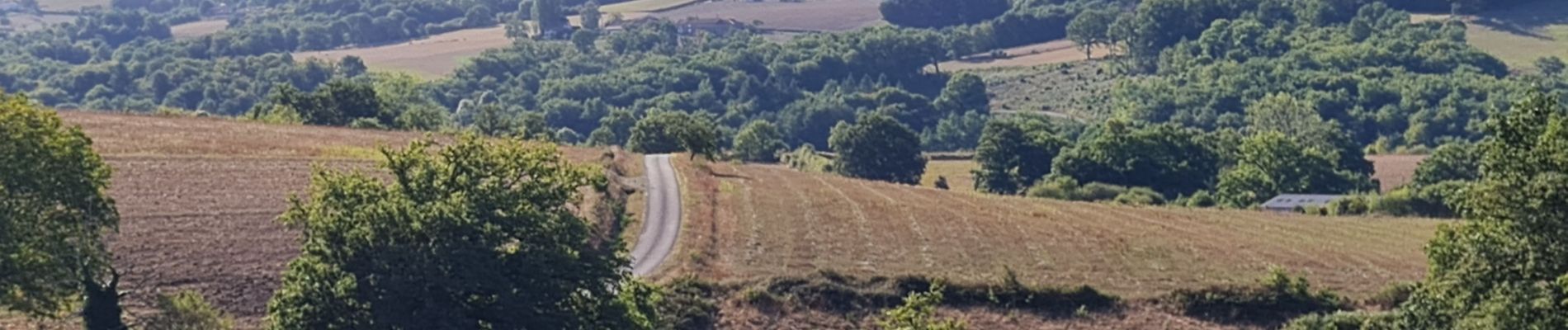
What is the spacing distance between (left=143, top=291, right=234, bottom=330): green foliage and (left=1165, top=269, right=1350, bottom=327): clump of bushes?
3180 cm

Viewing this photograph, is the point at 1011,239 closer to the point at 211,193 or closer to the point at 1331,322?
the point at 1331,322

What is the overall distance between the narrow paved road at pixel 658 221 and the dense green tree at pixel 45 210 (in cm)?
1807

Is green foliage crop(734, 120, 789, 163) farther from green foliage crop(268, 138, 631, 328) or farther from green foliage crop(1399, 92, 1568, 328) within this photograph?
green foliage crop(1399, 92, 1568, 328)

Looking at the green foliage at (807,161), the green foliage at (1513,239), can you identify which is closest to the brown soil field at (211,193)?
the green foliage at (1513,239)

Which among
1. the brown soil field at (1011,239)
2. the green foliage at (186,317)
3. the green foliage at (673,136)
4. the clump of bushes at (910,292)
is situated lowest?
the green foliage at (673,136)

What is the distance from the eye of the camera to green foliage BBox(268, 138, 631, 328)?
180ft

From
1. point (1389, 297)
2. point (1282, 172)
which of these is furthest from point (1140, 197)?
point (1389, 297)

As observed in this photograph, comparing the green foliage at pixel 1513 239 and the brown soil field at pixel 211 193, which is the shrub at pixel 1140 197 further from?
the green foliage at pixel 1513 239

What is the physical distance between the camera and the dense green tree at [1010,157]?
149000 millimetres

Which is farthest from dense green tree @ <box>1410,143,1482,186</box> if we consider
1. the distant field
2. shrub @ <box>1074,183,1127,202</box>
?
shrub @ <box>1074,183,1127,202</box>

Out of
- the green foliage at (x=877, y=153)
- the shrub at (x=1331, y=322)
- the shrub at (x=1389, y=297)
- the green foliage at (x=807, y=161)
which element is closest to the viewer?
the shrub at (x=1331, y=322)

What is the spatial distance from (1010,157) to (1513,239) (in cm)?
10462

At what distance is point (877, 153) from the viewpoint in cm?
15800

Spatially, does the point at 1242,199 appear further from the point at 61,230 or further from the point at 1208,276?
the point at 61,230
